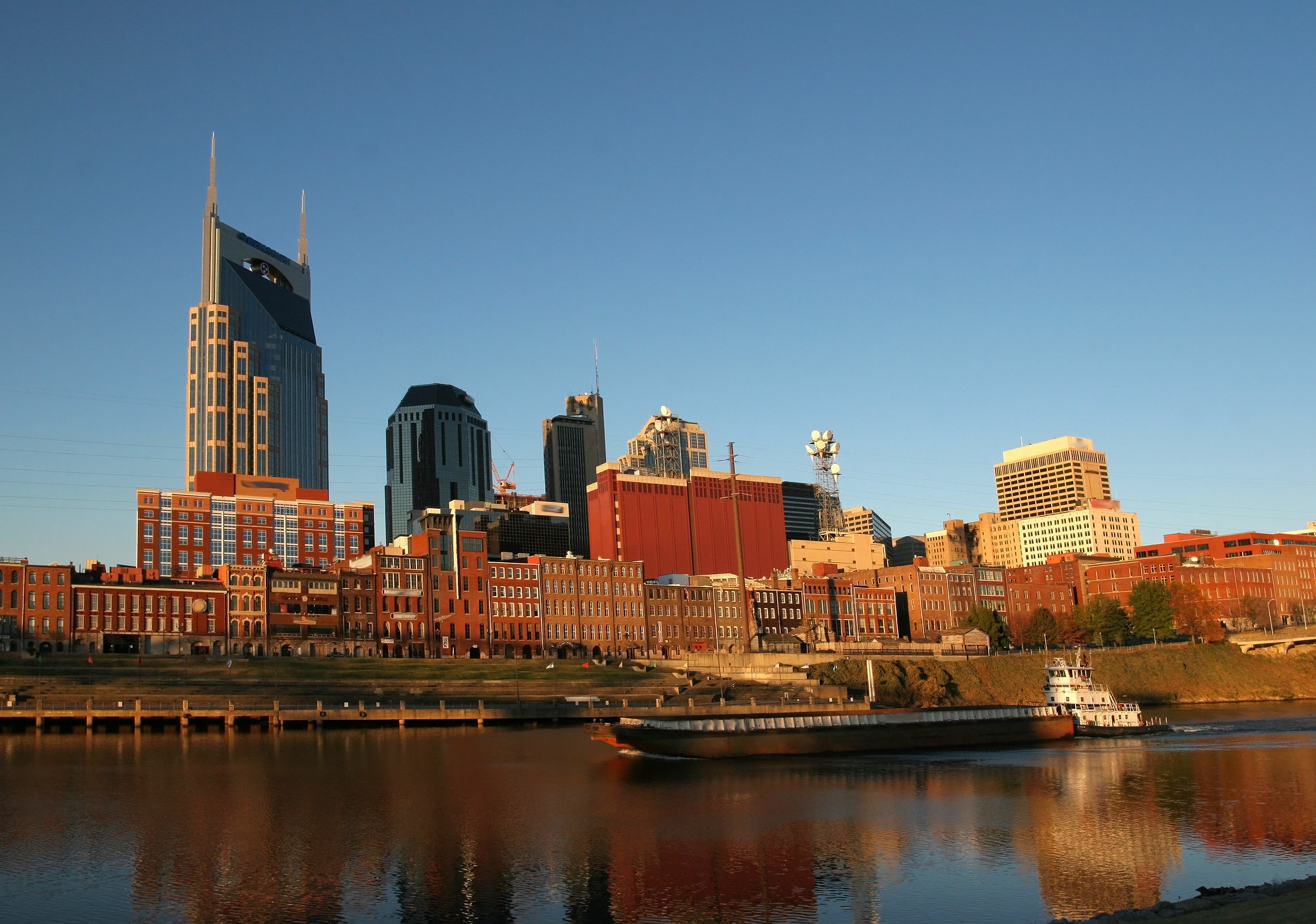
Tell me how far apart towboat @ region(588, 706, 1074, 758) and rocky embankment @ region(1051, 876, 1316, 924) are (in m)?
50.8

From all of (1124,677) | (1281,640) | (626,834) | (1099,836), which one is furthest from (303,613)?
(1281,640)

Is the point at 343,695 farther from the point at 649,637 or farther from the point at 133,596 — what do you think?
the point at 649,637

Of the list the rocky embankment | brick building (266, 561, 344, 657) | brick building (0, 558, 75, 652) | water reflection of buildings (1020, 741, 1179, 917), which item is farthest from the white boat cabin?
brick building (0, 558, 75, 652)

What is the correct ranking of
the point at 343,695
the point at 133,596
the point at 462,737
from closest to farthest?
1. the point at 462,737
2. the point at 343,695
3. the point at 133,596

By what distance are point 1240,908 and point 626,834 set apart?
28059mm

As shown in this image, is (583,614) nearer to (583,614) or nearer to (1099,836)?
(583,614)

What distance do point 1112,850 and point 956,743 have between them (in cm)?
5259

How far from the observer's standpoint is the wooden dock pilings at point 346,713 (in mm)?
106062

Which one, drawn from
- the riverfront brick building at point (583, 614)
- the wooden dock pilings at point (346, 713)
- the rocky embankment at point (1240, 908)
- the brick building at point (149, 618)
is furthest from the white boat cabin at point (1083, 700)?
the brick building at point (149, 618)

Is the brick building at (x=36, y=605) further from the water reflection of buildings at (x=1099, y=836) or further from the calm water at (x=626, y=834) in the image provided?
the water reflection of buildings at (x=1099, y=836)

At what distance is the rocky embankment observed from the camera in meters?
30.3

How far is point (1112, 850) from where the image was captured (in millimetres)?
49281

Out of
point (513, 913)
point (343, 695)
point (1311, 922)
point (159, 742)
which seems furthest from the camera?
point (343, 695)

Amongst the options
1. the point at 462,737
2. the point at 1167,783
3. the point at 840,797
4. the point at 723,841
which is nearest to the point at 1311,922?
the point at 723,841
